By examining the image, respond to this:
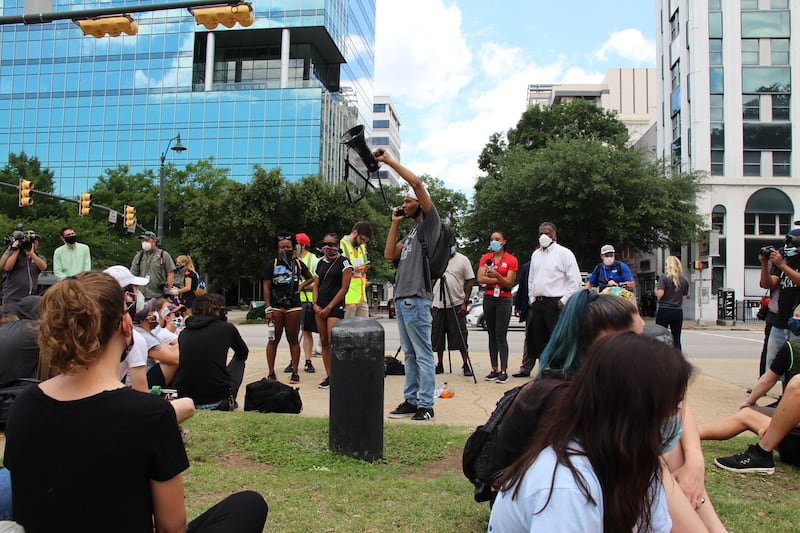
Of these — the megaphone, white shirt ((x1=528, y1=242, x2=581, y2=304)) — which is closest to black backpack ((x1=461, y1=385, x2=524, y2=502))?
the megaphone

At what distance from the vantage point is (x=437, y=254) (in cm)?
556

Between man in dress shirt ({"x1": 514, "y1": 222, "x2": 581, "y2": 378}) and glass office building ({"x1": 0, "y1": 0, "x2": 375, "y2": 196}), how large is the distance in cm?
5291

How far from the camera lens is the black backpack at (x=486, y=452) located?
2.56 m

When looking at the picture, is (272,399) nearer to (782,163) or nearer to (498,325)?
(498,325)

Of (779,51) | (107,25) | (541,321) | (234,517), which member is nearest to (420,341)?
(541,321)

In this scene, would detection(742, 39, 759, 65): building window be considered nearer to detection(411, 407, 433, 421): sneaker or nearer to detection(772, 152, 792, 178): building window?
detection(772, 152, 792, 178): building window

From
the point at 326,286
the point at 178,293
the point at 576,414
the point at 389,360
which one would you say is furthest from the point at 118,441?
the point at 178,293

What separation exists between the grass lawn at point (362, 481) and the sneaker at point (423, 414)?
39 cm

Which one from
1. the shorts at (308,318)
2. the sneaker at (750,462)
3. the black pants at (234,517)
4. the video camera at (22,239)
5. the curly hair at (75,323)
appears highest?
the video camera at (22,239)

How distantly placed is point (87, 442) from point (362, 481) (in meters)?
2.23

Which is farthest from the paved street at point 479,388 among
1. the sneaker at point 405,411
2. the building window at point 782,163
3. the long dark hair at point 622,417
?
the building window at point 782,163

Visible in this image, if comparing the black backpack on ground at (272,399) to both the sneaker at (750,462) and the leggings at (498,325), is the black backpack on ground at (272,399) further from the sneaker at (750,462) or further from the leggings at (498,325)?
the sneaker at (750,462)

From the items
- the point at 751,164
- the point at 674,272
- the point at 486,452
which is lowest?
the point at 486,452

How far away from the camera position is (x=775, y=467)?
4090 mm
